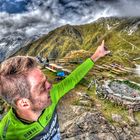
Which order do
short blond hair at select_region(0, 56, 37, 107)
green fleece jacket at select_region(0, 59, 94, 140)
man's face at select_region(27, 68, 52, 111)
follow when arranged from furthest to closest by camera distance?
1. man's face at select_region(27, 68, 52, 111)
2. green fleece jacket at select_region(0, 59, 94, 140)
3. short blond hair at select_region(0, 56, 37, 107)

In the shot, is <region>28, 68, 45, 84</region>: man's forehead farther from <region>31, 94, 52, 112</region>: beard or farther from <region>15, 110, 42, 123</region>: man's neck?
<region>15, 110, 42, 123</region>: man's neck

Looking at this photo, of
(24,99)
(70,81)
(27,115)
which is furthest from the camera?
(70,81)

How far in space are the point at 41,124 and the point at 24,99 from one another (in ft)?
2.76

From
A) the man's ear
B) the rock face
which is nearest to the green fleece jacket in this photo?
the man's ear

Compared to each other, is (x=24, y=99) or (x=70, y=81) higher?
(x=24, y=99)

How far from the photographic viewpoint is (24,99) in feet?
20.6

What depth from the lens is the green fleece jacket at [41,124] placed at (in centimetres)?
621

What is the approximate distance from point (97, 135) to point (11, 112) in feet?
69.2

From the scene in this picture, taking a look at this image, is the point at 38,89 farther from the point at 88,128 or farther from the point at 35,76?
the point at 88,128

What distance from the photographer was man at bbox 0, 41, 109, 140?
19.5ft

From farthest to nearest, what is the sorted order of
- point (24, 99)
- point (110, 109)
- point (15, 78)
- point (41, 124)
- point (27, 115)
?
1. point (110, 109)
2. point (41, 124)
3. point (27, 115)
4. point (24, 99)
5. point (15, 78)

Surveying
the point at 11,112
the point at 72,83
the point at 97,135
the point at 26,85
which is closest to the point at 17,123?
the point at 11,112

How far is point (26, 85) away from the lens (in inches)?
244

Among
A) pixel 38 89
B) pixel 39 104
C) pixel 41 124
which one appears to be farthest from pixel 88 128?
pixel 38 89
